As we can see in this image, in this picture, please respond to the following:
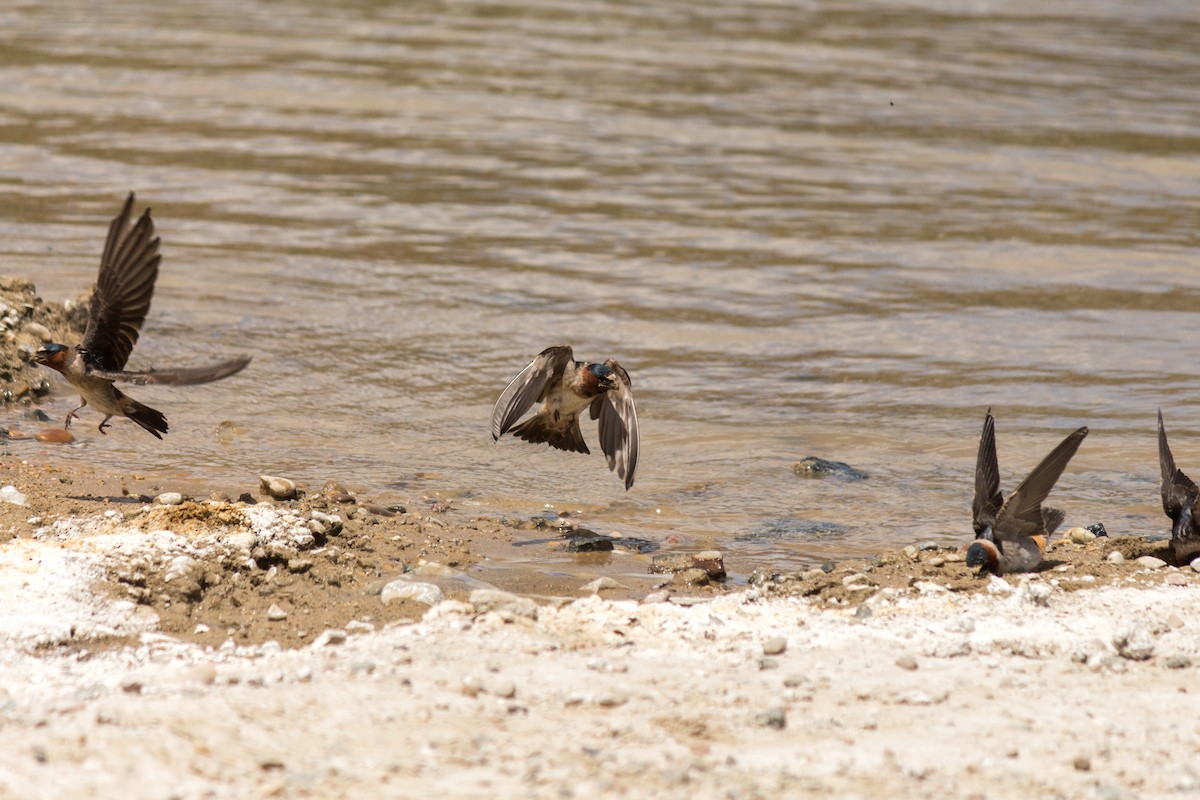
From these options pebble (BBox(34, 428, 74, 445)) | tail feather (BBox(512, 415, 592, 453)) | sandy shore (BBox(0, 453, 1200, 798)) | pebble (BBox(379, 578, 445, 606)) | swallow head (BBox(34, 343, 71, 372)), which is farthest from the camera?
pebble (BBox(34, 428, 74, 445))

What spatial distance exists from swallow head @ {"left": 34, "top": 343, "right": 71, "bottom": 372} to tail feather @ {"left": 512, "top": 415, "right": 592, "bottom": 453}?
2087 mm

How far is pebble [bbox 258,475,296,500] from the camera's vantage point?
6340mm

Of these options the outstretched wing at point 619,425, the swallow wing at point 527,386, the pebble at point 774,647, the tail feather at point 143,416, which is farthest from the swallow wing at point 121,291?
the pebble at point 774,647

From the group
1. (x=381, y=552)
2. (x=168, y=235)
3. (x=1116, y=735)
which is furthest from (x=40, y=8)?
(x=1116, y=735)

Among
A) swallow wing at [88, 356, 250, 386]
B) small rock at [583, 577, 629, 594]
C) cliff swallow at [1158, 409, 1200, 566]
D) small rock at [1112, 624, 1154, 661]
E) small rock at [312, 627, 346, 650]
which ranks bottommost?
small rock at [583, 577, 629, 594]

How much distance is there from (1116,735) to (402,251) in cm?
827

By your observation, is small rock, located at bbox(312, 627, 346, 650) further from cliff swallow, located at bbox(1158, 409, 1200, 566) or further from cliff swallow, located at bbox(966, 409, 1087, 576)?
cliff swallow, located at bbox(1158, 409, 1200, 566)

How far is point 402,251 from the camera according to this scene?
11.7m

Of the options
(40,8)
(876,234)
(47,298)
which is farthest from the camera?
(40,8)

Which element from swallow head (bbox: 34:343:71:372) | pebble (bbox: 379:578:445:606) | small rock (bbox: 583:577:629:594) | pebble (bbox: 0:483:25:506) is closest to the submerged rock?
small rock (bbox: 583:577:629:594)

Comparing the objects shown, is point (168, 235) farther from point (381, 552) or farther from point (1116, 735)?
point (1116, 735)

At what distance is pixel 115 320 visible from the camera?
6.55 m

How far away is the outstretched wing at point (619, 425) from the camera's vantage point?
6.89m

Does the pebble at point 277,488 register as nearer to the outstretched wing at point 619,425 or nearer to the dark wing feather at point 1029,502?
the outstretched wing at point 619,425
